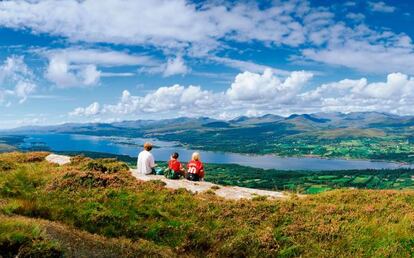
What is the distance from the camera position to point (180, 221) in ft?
57.6

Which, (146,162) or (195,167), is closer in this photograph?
(195,167)

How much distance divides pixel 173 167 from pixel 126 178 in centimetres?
492

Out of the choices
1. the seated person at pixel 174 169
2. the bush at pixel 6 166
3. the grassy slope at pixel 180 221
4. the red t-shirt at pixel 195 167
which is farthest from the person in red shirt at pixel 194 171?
the bush at pixel 6 166

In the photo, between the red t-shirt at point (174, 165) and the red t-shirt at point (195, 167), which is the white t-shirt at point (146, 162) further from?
the red t-shirt at point (195, 167)

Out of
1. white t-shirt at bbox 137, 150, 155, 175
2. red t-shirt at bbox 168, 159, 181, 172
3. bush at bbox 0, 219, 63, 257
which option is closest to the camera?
bush at bbox 0, 219, 63, 257

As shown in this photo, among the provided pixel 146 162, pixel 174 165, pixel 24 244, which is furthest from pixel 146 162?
pixel 24 244

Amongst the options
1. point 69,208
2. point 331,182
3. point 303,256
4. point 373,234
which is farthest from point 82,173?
point 331,182

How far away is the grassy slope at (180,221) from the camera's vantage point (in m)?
13.9

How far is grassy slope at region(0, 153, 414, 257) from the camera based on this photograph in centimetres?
1389

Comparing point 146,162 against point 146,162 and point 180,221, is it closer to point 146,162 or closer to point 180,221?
point 146,162

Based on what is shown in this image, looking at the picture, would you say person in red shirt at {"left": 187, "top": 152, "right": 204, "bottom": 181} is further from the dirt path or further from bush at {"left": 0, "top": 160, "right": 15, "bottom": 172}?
bush at {"left": 0, "top": 160, "right": 15, "bottom": 172}

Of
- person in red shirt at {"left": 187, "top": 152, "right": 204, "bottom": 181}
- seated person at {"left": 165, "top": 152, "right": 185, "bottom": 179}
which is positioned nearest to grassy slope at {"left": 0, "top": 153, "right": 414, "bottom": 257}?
seated person at {"left": 165, "top": 152, "right": 185, "bottom": 179}

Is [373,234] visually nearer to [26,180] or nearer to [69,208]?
[69,208]

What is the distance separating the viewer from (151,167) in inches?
1187
